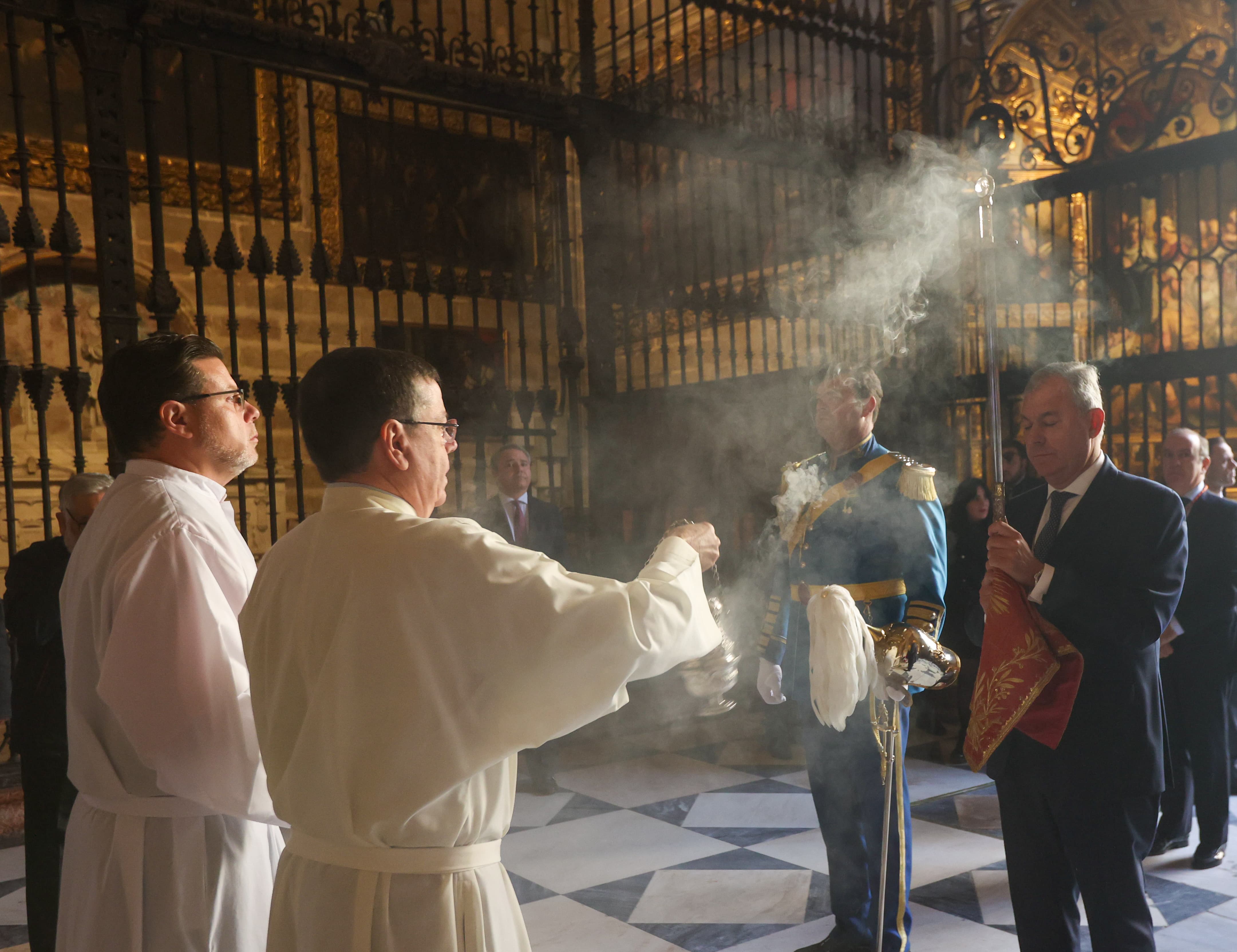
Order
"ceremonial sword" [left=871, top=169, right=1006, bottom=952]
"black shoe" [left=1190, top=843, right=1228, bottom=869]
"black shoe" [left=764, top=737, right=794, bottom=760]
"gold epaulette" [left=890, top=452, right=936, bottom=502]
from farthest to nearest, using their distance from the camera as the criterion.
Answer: "black shoe" [left=764, top=737, right=794, bottom=760]
"black shoe" [left=1190, top=843, right=1228, bottom=869]
"gold epaulette" [left=890, top=452, right=936, bottom=502]
"ceremonial sword" [left=871, top=169, right=1006, bottom=952]

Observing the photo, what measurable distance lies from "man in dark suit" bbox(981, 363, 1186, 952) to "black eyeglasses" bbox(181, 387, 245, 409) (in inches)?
71.7

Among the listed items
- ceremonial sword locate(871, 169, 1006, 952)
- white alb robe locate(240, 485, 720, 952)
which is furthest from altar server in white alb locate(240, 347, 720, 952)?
ceremonial sword locate(871, 169, 1006, 952)

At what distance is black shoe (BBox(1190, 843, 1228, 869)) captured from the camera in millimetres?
4043

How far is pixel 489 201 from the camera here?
30.5 ft

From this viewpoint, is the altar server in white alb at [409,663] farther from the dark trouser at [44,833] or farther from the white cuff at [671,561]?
the dark trouser at [44,833]

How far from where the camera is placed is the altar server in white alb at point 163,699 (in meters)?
1.85

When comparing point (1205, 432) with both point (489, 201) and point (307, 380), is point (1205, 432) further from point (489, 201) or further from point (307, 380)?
point (489, 201)

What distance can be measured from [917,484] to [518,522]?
9.19 feet

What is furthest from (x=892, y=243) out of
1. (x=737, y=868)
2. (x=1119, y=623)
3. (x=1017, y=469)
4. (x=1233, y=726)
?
(x=1119, y=623)

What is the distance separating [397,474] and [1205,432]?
512cm

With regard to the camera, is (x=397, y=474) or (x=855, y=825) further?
(x=855, y=825)

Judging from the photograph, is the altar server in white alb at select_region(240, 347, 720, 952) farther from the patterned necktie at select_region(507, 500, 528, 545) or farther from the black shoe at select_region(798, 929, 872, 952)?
the patterned necktie at select_region(507, 500, 528, 545)

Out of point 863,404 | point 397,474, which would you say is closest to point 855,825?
point 863,404

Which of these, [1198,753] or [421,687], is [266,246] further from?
[1198,753]
